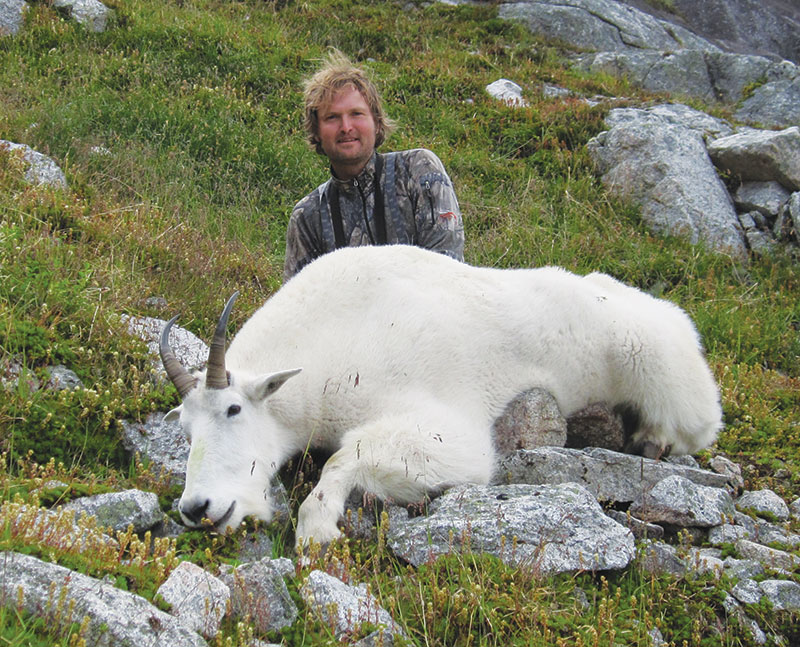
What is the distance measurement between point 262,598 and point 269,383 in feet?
5.20

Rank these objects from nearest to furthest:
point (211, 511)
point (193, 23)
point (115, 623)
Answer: point (115, 623) < point (211, 511) < point (193, 23)

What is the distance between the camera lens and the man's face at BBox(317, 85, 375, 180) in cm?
642

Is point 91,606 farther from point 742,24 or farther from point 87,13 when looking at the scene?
point 742,24

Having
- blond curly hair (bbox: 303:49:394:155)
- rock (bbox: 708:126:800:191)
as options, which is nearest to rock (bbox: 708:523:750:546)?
blond curly hair (bbox: 303:49:394:155)

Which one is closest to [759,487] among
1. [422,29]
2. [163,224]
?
[163,224]

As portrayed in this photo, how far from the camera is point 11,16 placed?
39.6ft

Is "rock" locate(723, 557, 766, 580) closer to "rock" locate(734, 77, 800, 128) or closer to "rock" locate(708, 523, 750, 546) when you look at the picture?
"rock" locate(708, 523, 750, 546)

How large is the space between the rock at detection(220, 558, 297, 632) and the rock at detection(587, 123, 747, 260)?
8.37m

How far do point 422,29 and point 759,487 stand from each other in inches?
555

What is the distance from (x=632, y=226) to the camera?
10266mm

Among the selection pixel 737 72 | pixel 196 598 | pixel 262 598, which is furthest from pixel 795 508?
pixel 737 72

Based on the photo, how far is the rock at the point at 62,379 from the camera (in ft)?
15.8

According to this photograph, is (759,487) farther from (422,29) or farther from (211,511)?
(422,29)

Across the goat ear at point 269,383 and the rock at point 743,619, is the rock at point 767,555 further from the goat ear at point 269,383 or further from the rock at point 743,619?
the goat ear at point 269,383
